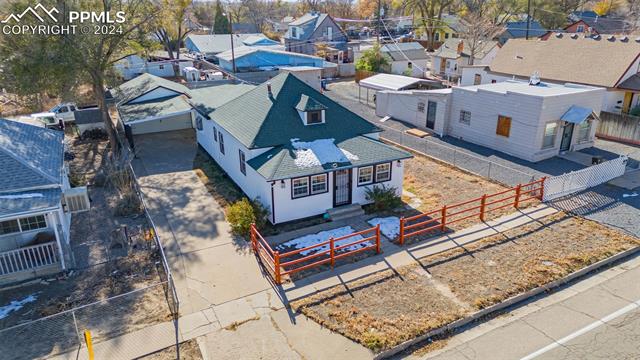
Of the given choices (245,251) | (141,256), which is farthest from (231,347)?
(141,256)

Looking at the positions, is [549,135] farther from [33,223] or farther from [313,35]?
[313,35]

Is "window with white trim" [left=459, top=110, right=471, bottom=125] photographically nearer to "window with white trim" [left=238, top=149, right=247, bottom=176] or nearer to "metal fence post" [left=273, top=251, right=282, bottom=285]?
"window with white trim" [left=238, top=149, right=247, bottom=176]

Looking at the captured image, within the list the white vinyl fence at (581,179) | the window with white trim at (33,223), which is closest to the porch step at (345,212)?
the white vinyl fence at (581,179)

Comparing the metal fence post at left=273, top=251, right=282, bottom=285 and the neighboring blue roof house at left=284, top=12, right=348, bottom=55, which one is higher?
the neighboring blue roof house at left=284, top=12, right=348, bottom=55

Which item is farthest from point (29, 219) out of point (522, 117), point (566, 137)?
point (566, 137)

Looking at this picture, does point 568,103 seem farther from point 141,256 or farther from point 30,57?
→ point 30,57

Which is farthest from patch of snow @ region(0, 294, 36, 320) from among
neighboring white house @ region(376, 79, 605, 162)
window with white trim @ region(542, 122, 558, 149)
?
window with white trim @ region(542, 122, 558, 149)
